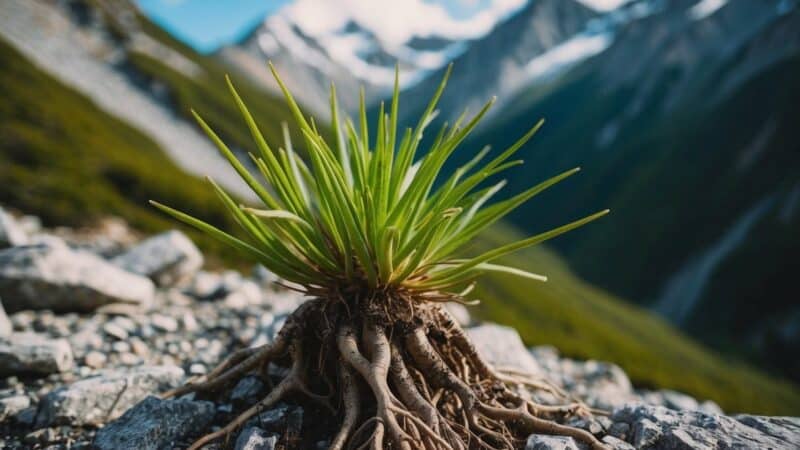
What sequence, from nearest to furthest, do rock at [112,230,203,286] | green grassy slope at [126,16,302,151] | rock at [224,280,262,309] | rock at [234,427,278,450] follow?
rock at [234,427,278,450] < rock at [224,280,262,309] < rock at [112,230,203,286] < green grassy slope at [126,16,302,151]

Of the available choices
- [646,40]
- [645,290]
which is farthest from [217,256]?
[646,40]

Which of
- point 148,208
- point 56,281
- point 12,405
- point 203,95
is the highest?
point 203,95

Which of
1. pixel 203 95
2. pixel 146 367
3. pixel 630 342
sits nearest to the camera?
pixel 146 367

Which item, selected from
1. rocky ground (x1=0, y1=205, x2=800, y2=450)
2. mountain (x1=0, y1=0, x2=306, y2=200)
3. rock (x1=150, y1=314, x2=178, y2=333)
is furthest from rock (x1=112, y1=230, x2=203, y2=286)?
mountain (x1=0, y1=0, x2=306, y2=200)

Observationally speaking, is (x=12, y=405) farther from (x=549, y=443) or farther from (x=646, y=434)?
(x=646, y=434)

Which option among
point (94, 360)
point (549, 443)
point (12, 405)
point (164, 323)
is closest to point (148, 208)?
point (164, 323)

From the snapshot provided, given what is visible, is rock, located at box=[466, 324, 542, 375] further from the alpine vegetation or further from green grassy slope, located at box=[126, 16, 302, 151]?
green grassy slope, located at box=[126, 16, 302, 151]
